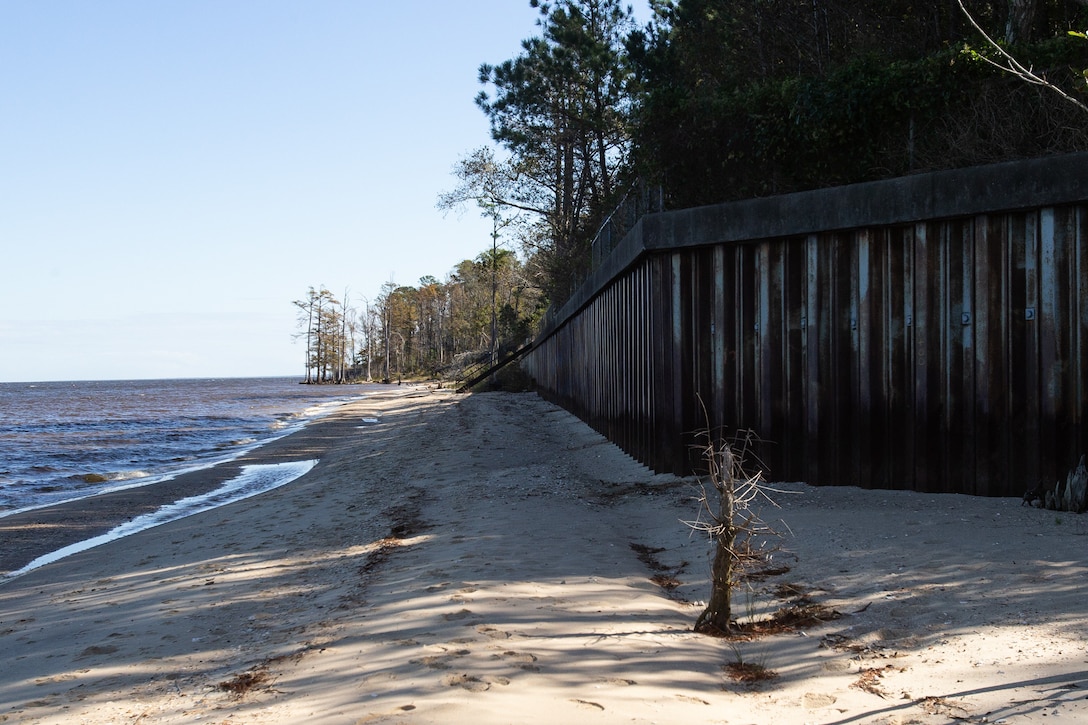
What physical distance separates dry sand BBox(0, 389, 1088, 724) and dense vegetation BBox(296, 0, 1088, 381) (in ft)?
9.67

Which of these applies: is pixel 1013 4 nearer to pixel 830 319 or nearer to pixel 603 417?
pixel 830 319

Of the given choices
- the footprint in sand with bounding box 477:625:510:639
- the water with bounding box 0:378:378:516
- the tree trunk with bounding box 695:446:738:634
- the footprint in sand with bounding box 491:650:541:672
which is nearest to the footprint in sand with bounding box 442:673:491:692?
the footprint in sand with bounding box 491:650:541:672

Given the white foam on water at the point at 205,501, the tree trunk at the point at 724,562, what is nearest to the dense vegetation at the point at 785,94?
the tree trunk at the point at 724,562

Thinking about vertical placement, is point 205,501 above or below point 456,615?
below

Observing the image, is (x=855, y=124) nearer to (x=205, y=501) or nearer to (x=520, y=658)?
(x=520, y=658)

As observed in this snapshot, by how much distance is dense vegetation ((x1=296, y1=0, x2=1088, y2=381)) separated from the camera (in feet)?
33.8

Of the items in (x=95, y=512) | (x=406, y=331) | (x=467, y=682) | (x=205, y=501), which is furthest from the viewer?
(x=406, y=331)

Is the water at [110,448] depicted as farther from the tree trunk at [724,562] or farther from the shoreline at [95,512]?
the tree trunk at [724,562]

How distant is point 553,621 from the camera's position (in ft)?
16.2

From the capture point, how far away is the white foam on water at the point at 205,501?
10.1 meters

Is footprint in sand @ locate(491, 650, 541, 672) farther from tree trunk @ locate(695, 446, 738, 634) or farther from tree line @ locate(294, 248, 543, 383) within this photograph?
tree line @ locate(294, 248, 543, 383)

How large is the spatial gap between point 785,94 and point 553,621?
952 centimetres

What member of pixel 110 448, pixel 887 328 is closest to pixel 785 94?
pixel 887 328

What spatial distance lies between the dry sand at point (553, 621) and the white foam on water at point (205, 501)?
1012 mm
